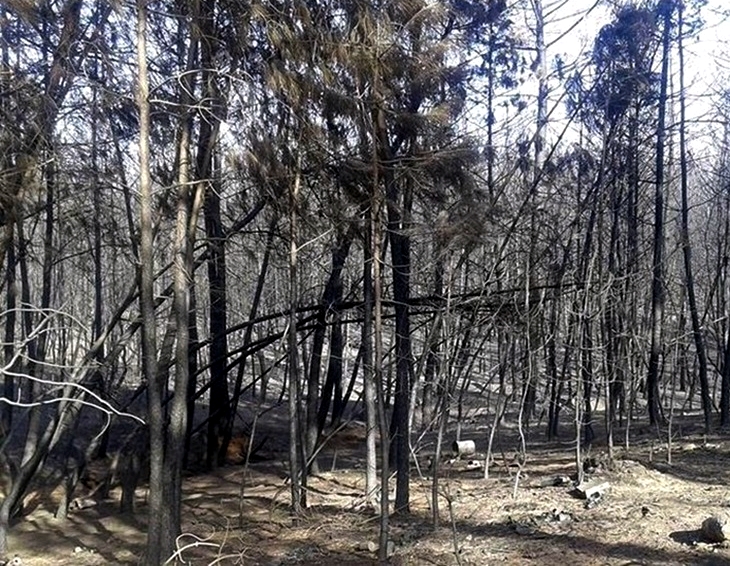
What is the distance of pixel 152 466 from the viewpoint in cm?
639

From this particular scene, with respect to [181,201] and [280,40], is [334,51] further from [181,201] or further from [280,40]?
[181,201]

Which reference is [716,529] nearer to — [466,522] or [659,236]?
[466,522]

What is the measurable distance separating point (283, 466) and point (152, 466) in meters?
6.87

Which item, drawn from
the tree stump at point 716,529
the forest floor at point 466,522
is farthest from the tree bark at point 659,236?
the tree stump at point 716,529

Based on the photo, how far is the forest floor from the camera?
6266 millimetres

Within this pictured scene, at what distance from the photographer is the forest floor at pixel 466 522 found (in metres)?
6.27

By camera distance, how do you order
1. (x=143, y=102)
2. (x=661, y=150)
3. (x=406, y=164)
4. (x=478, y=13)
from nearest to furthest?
1. (x=143, y=102)
2. (x=406, y=164)
3. (x=478, y=13)
4. (x=661, y=150)

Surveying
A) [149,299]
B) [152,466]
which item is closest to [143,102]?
[149,299]

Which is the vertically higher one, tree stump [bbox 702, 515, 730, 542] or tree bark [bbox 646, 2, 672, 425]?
tree bark [bbox 646, 2, 672, 425]

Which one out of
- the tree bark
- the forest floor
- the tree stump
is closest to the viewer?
the tree stump

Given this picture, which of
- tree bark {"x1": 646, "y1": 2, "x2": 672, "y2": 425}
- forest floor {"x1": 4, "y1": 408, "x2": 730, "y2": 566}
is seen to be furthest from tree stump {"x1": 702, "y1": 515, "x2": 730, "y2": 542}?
tree bark {"x1": 646, "y1": 2, "x2": 672, "y2": 425}

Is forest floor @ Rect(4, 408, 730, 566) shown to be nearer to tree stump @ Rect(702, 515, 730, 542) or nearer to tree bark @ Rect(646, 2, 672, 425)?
tree stump @ Rect(702, 515, 730, 542)

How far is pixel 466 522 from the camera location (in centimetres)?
749

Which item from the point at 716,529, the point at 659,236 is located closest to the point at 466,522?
the point at 716,529
